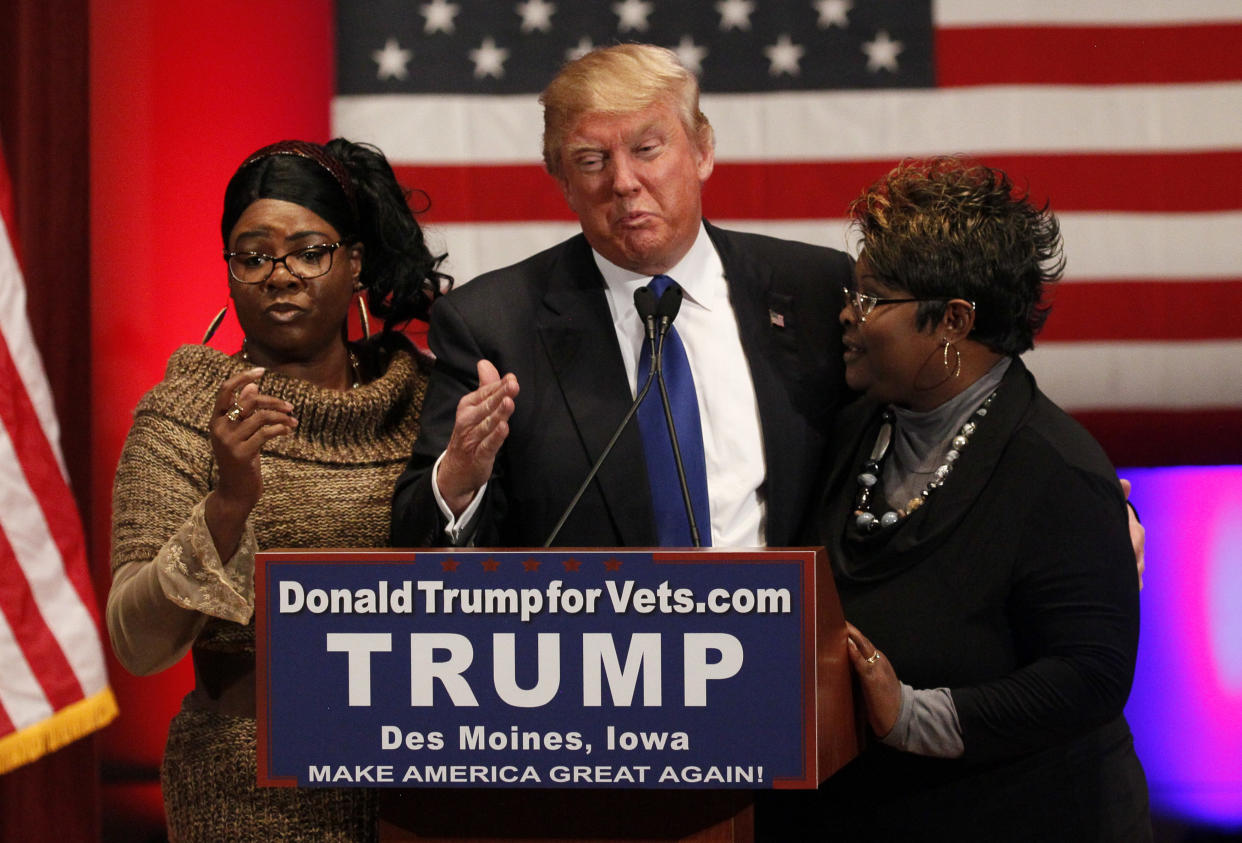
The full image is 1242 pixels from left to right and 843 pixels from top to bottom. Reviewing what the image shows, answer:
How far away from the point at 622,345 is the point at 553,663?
2.20 ft

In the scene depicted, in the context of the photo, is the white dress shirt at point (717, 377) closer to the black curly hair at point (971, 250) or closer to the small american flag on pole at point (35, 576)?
the black curly hair at point (971, 250)

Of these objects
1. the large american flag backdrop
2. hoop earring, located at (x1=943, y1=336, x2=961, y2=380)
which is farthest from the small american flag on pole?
hoop earring, located at (x1=943, y1=336, x2=961, y2=380)

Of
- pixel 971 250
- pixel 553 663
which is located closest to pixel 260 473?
pixel 553 663

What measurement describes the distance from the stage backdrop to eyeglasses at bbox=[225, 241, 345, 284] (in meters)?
1.13

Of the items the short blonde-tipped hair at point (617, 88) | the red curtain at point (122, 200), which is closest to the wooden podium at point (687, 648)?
the short blonde-tipped hair at point (617, 88)

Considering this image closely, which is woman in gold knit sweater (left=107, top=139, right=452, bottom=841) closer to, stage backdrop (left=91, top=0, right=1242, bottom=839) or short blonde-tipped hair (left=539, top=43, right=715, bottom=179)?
short blonde-tipped hair (left=539, top=43, right=715, bottom=179)

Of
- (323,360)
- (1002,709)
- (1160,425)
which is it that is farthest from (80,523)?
(1160,425)

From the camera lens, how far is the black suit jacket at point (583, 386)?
1.71 metres

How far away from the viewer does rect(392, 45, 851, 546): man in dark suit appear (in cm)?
172

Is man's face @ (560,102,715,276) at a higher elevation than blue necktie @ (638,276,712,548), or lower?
higher

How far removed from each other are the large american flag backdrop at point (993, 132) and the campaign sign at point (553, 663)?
1.81 meters

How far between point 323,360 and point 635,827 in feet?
2.96

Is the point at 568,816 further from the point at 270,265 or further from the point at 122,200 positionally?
the point at 122,200

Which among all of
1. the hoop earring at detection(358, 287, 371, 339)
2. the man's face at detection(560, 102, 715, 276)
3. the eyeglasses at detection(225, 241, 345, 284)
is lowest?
the hoop earring at detection(358, 287, 371, 339)
